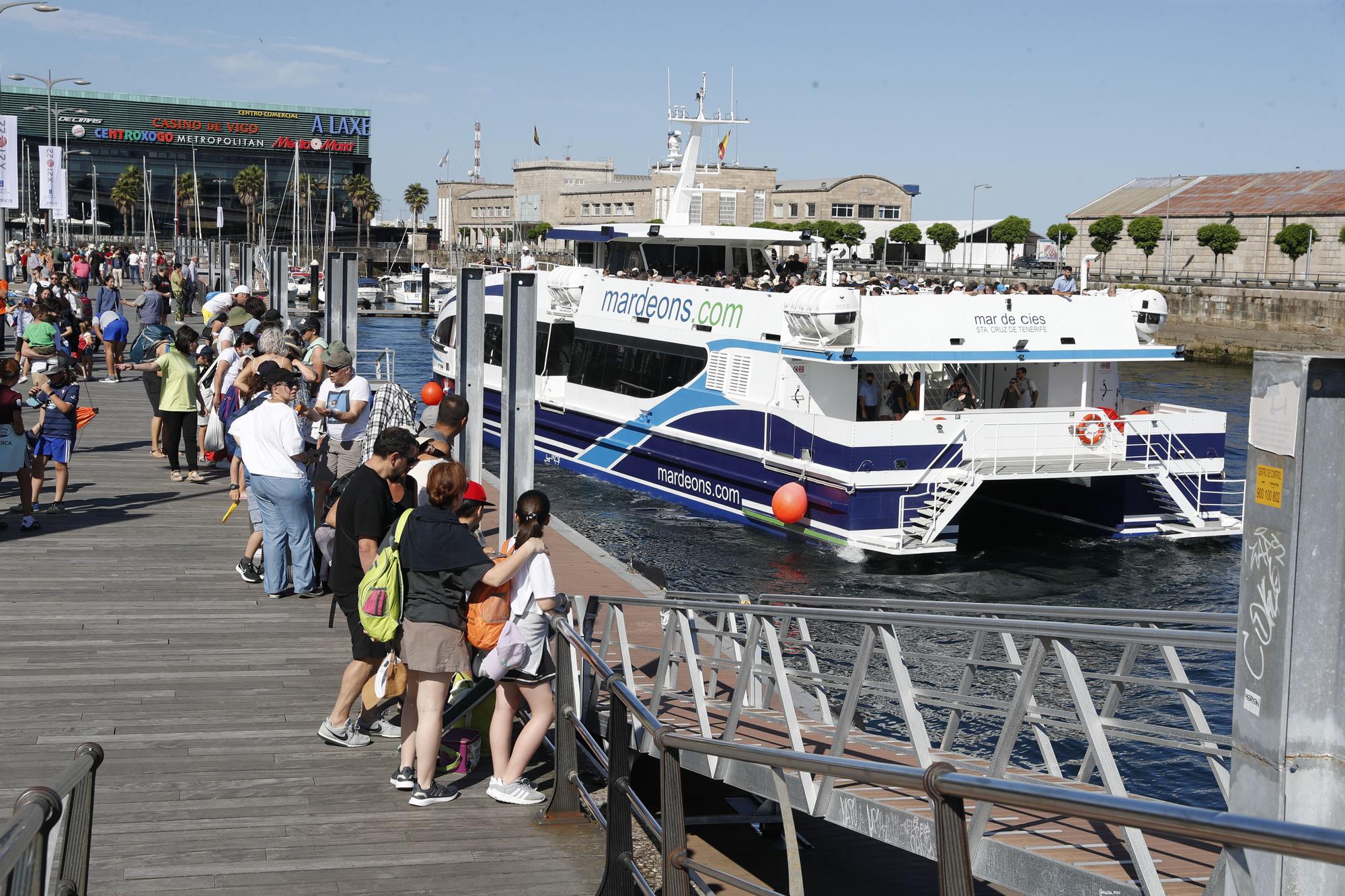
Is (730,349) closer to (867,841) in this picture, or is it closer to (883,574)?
(883,574)

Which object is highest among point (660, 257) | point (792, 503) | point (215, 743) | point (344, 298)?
point (660, 257)

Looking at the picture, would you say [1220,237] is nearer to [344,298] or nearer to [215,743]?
[344,298]

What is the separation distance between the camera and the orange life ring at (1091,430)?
17453 mm

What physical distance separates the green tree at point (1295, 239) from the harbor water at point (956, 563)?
4989 cm

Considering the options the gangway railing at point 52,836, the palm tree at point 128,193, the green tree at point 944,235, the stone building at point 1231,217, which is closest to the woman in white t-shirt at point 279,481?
the gangway railing at point 52,836

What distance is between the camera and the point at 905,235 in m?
80.8

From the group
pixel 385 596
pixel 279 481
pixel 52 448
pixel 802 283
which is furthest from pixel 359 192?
pixel 385 596

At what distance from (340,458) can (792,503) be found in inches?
324

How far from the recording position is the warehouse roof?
67812mm

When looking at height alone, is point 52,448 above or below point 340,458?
below

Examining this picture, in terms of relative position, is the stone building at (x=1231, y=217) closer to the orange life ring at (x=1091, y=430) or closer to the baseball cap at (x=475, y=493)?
the orange life ring at (x=1091, y=430)

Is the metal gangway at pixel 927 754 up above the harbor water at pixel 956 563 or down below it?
above

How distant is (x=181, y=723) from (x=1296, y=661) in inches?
223

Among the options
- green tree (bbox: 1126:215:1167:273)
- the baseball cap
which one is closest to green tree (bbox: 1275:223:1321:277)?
green tree (bbox: 1126:215:1167:273)
